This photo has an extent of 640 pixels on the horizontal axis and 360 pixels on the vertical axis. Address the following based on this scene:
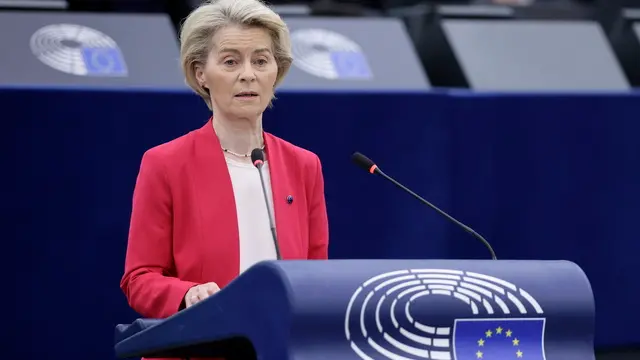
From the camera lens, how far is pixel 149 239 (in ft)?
7.40

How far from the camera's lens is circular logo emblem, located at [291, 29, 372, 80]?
4352 millimetres

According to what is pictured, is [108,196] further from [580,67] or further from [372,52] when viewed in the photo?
[580,67]

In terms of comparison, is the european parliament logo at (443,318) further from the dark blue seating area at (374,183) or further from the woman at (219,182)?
the dark blue seating area at (374,183)

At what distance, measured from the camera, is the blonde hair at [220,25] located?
230 centimetres

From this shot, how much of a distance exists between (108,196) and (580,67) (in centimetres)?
201

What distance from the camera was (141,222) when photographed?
7.43 ft

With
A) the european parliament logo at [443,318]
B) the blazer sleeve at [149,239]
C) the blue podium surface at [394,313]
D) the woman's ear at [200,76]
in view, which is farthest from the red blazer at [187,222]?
the european parliament logo at [443,318]

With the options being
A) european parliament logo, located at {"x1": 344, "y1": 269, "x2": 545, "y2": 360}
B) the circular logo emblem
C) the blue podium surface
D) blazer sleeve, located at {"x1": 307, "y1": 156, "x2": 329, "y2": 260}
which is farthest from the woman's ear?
the circular logo emblem

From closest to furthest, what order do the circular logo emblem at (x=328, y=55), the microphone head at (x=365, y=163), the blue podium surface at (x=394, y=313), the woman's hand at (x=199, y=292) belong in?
the blue podium surface at (x=394, y=313) → the woman's hand at (x=199, y=292) → the microphone head at (x=365, y=163) → the circular logo emblem at (x=328, y=55)

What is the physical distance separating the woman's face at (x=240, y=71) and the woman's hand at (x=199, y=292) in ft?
1.16

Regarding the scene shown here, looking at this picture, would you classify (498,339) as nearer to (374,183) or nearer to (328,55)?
(374,183)

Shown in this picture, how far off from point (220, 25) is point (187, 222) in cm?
37

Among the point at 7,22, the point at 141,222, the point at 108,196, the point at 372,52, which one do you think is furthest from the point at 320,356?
A: the point at 372,52

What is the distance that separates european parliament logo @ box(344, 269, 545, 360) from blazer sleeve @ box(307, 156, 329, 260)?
22.3 inches
